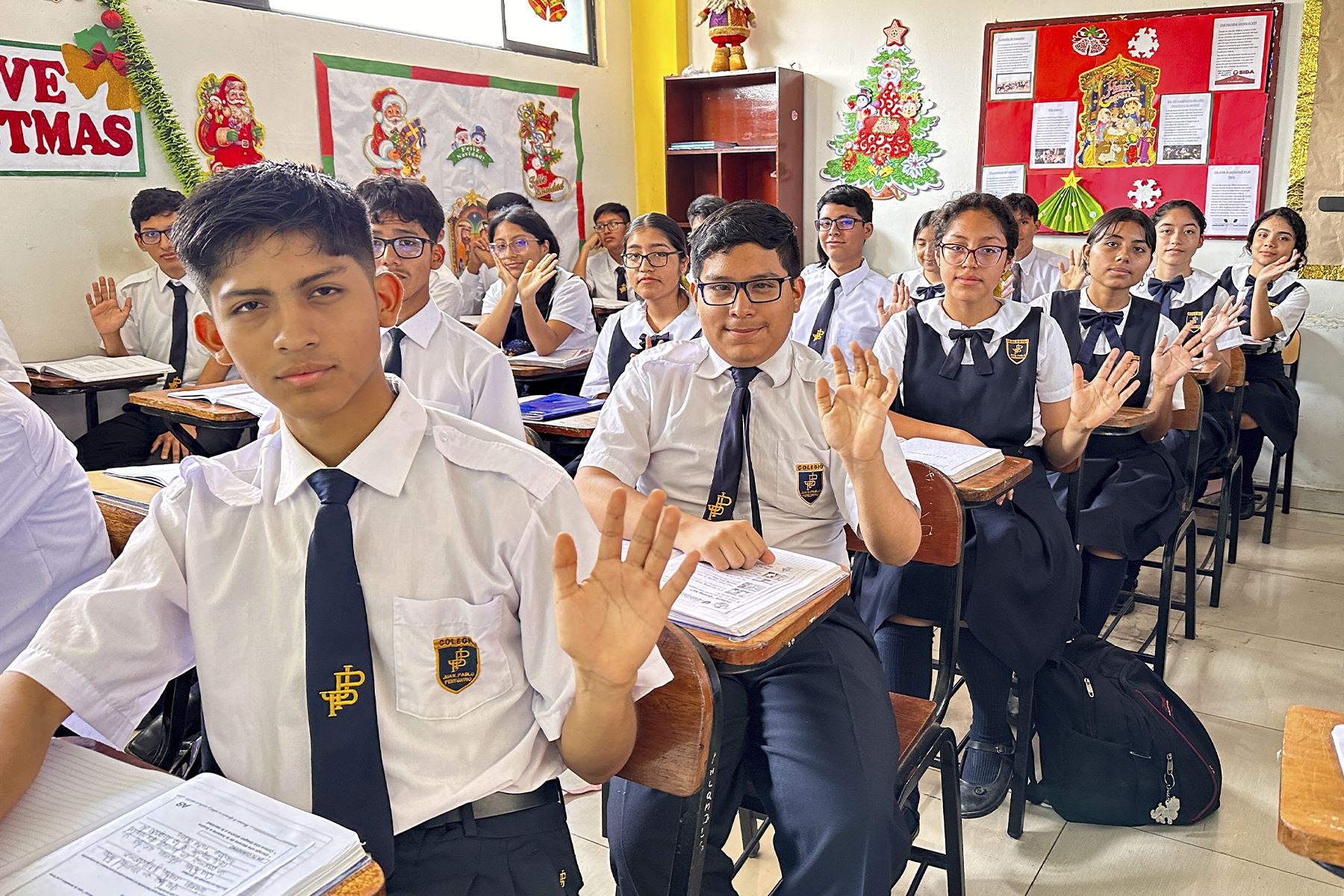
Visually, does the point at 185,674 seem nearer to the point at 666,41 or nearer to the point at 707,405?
the point at 707,405

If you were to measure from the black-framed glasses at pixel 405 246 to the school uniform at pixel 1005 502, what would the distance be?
1.20 meters

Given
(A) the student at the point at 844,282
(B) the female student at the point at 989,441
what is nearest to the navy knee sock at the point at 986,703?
(B) the female student at the point at 989,441

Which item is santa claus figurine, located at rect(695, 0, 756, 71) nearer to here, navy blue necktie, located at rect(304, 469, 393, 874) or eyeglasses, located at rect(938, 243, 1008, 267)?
eyeglasses, located at rect(938, 243, 1008, 267)

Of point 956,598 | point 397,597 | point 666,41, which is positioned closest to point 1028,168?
point 666,41

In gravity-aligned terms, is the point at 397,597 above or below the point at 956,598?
above

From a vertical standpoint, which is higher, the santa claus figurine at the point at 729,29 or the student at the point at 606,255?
the santa claus figurine at the point at 729,29

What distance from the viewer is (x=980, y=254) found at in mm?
2562

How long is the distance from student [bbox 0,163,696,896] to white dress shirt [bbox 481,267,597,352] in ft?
10.9

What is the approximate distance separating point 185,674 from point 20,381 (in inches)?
64.2

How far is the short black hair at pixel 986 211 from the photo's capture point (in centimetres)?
259

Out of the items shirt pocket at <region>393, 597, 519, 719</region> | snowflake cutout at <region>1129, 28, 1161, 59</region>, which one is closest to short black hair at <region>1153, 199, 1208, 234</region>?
snowflake cutout at <region>1129, 28, 1161, 59</region>

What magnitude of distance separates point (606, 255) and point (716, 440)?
14.0 ft

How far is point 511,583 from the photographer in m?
1.09

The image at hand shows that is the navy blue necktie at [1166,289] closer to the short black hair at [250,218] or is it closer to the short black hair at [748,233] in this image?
the short black hair at [748,233]
